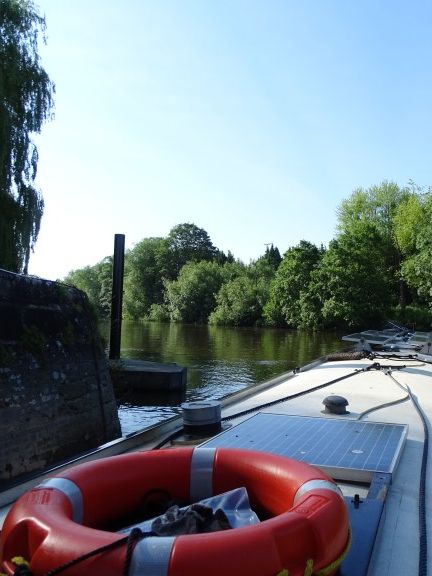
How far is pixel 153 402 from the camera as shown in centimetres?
1271

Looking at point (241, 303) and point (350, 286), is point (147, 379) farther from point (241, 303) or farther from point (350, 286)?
point (241, 303)

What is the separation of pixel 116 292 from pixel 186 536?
42.0 feet

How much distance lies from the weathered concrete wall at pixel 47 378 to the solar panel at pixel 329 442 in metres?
2.66

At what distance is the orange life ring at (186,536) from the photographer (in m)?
1.80

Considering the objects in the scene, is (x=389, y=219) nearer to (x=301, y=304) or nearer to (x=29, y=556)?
(x=301, y=304)

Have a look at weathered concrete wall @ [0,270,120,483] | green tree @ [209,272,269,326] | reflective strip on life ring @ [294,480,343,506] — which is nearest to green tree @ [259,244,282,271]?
green tree @ [209,272,269,326]

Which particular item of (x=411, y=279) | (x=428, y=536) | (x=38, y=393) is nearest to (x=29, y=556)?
(x=428, y=536)

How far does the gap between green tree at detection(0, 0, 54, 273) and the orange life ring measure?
11.0 metres

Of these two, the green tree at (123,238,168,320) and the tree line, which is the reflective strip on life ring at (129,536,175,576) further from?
the green tree at (123,238,168,320)

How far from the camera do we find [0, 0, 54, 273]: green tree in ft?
43.0

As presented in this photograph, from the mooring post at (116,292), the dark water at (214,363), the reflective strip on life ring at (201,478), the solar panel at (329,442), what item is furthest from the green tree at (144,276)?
the reflective strip on life ring at (201,478)

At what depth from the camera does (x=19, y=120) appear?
13812 millimetres

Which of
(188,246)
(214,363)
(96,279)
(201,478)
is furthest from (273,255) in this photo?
(201,478)

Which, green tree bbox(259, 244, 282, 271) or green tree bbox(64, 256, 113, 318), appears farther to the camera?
green tree bbox(64, 256, 113, 318)
